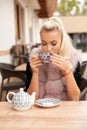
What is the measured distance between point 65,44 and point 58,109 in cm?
57

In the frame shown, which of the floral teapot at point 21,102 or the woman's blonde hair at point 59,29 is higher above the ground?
the woman's blonde hair at point 59,29

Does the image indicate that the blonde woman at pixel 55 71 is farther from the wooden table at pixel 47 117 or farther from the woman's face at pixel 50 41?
the wooden table at pixel 47 117

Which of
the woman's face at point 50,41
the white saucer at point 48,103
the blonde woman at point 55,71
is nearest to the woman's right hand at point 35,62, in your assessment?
the blonde woman at point 55,71

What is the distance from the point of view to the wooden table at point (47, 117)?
119 centimetres

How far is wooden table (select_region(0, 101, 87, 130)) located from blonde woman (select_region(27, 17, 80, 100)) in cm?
26

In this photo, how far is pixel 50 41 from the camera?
6.00 ft

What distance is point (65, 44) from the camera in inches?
74.5

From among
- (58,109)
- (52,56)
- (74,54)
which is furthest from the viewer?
(74,54)

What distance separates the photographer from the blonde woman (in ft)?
5.94

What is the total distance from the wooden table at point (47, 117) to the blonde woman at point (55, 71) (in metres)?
0.26

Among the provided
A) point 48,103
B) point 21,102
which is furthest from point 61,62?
point 21,102

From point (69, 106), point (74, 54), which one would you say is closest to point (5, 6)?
point (74, 54)

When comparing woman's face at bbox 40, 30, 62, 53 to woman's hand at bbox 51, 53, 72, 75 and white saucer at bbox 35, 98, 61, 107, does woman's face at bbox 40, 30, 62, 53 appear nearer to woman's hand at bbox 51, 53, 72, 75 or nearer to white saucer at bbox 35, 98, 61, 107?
woman's hand at bbox 51, 53, 72, 75

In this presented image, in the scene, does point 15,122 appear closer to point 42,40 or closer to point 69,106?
point 69,106
